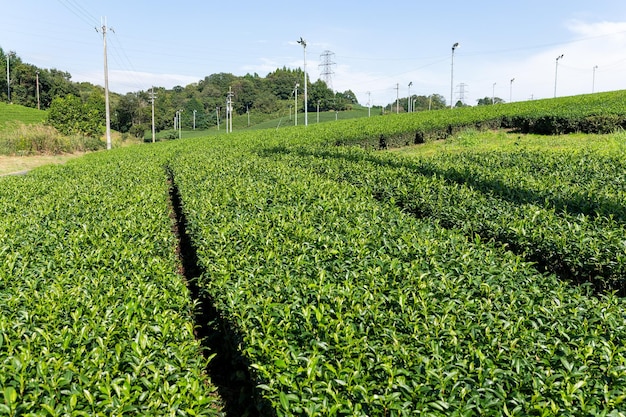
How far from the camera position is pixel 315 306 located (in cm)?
302

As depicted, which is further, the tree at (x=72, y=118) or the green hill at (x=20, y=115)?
the green hill at (x=20, y=115)

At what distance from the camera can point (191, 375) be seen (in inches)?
95.5

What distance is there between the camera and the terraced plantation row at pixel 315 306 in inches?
85.8

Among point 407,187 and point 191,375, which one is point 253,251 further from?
point 407,187

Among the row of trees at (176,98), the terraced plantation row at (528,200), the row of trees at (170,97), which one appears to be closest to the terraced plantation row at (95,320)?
the terraced plantation row at (528,200)

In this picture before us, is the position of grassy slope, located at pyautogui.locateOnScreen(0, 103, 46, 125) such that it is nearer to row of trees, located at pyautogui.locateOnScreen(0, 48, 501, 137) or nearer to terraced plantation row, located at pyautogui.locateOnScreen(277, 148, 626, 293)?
row of trees, located at pyautogui.locateOnScreen(0, 48, 501, 137)

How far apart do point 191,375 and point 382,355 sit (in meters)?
1.05

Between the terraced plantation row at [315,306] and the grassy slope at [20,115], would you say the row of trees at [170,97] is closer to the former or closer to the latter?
the grassy slope at [20,115]

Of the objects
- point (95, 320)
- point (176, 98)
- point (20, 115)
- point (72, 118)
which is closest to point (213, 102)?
point (176, 98)

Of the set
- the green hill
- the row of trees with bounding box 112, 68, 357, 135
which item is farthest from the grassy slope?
the row of trees with bounding box 112, 68, 357, 135

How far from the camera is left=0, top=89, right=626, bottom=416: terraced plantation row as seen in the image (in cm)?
218

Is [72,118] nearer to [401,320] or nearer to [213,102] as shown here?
[401,320]

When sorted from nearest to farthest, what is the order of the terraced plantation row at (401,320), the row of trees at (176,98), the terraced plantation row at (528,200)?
the terraced plantation row at (401,320) → the terraced plantation row at (528,200) → the row of trees at (176,98)

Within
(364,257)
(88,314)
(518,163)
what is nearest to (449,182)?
(518,163)
